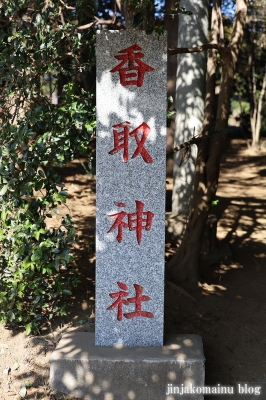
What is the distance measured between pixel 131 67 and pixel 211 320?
2568 mm

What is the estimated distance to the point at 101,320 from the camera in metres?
4.31

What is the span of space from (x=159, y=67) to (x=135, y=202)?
37.7 inches

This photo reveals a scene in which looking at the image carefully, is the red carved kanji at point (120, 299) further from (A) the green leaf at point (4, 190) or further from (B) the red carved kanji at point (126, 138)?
(A) the green leaf at point (4, 190)

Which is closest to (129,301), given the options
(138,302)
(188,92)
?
(138,302)

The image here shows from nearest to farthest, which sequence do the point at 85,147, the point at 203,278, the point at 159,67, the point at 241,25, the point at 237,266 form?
the point at 159,67
the point at 85,147
the point at 241,25
the point at 203,278
the point at 237,266

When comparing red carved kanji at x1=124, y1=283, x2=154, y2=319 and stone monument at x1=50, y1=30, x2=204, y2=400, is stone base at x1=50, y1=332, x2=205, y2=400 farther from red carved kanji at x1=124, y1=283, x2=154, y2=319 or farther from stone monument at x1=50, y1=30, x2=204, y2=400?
red carved kanji at x1=124, y1=283, x2=154, y2=319

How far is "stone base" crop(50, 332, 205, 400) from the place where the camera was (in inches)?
162

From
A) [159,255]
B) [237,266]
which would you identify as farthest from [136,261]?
[237,266]

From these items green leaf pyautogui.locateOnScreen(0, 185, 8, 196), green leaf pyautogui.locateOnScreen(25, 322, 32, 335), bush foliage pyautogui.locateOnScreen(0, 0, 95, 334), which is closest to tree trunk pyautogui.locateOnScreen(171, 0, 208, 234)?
bush foliage pyautogui.locateOnScreen(0, 0, 95, 334)

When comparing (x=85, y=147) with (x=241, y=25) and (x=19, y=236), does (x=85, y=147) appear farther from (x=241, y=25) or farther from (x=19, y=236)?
(x=241, y=25)

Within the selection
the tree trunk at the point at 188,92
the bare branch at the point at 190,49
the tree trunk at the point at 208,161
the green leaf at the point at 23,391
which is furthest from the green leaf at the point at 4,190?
the tree trunk at the point at 188,92

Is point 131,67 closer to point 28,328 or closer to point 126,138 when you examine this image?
point 126,138

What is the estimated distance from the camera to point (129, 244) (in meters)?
4.18

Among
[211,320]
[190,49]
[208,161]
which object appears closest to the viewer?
[190,49]
